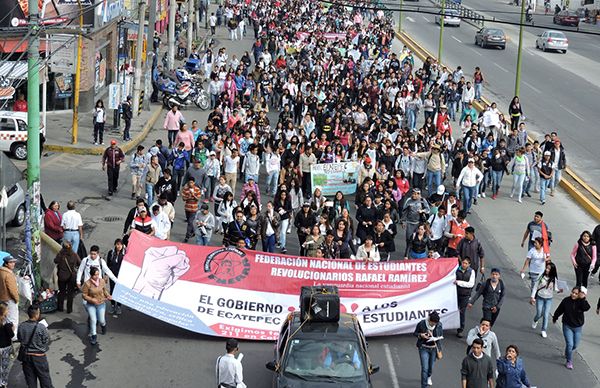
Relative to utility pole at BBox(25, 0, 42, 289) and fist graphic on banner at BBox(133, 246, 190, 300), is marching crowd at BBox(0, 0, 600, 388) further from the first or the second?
utility pole at BBox(25, 0, 42, 289)

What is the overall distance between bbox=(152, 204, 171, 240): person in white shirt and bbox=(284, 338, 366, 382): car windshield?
264 inches

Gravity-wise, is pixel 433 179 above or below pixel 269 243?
above

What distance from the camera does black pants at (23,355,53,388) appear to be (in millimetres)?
14352

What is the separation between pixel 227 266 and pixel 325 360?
4159 mm

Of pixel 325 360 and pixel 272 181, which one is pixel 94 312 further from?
pixel 272 181

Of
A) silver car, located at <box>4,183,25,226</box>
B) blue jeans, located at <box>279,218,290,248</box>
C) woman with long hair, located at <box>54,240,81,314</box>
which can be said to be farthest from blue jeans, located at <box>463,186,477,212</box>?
woman with long hair, located at <box>54,240,81,314</box>

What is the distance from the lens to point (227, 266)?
1764 cm

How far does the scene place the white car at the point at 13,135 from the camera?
29.4 m

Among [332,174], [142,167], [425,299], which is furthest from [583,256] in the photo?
[142,167]

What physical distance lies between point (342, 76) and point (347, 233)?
22.0 metres

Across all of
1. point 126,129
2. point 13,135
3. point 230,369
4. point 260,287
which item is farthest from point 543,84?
point 230,369

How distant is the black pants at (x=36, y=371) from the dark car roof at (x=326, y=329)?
11.1 ft

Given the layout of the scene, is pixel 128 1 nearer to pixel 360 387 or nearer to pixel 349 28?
pixel 349 28

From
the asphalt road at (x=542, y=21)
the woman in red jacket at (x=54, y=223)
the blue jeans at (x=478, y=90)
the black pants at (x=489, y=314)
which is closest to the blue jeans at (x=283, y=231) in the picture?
the woman in red jacket at (x=54, y=223)
